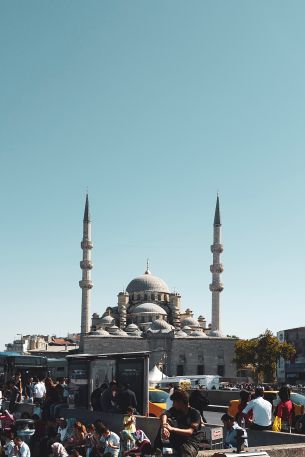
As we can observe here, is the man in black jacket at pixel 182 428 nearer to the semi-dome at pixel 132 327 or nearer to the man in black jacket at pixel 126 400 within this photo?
the man in black jacket at pixel 126 400

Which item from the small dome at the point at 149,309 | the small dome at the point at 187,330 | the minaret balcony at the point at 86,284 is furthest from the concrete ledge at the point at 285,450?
the small dome at the point at 149,309

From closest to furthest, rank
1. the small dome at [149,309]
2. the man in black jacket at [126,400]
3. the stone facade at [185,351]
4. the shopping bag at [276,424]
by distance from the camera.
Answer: the shopping bag at [276,424] → the man in black jacket at [126,400] → the stone facade at [185,351] → the small dome at [149,309]

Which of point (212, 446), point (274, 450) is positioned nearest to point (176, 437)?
point (274, 450)

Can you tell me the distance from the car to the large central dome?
59.8m

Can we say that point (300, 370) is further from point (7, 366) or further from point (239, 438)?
point (239, 438)

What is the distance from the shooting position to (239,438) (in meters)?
6.13

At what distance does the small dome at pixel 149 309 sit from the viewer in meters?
72.4

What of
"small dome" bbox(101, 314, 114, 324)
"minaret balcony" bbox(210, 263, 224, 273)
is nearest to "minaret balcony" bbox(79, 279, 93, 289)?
"small dome" bbox(101, 314, 114, 324)

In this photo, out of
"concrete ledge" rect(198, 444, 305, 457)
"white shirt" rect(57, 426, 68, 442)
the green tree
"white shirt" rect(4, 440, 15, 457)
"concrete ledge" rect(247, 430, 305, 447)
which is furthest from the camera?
the green tree

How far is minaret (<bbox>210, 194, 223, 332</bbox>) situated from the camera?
62.8 meters

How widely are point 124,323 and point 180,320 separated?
675 cm

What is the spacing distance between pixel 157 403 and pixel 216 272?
156 feet

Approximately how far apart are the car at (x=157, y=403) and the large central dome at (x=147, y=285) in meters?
59.8

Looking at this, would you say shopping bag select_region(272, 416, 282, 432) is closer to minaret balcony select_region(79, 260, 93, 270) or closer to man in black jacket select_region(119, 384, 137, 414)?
man in black jacket select_region(119, 384, 137, 414)
